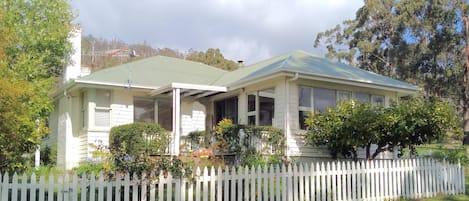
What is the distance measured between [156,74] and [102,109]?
3.02m

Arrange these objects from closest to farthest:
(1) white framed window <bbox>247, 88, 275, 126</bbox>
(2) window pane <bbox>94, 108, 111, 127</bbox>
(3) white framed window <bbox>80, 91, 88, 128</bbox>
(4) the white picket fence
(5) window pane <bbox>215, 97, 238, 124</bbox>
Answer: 1. (4) the white picket fence
2. (1) white framed window <bbox>247, 88, 275, 126</bbox>
3. (2) window pane <bbox>94, 108, 111, 127</bbox>
4. (3) white framed window <bbox>80, 91, 88, 128</bbox>
5. (5) window pane <bbox>215, 97, 238, 124</bbox>

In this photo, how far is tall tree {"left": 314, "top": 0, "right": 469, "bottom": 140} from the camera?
110 ft

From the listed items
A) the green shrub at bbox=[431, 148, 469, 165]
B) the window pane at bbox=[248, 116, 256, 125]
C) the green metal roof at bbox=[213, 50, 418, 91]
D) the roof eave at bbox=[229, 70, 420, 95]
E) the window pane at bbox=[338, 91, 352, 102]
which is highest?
the green metal roof at bbox=[213, 50, 418, 91]

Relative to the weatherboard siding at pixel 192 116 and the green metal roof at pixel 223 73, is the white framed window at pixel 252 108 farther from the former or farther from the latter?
the weatherboard siding at pixel 192 116

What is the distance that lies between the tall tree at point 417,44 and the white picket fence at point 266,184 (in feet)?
75.3

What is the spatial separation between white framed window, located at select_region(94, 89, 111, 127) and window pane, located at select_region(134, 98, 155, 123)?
1.11 m

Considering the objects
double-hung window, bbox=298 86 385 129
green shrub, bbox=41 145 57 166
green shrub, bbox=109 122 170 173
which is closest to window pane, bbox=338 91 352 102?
double-hung window, bbox=298 86 385 129

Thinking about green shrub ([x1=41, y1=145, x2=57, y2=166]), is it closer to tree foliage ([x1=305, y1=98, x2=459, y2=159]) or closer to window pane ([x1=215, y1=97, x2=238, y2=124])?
window pane ([x1=215, y1=97, x2=238, y2=124])

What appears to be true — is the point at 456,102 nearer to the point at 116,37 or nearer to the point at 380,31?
the point at 380,31

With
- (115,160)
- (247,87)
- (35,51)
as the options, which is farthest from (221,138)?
(35,51)

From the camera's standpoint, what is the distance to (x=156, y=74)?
18.8 m

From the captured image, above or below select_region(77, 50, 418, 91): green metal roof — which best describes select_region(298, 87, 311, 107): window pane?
below

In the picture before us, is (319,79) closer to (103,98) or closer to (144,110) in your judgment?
(144,110)

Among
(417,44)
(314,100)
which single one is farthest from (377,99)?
(417,44)
